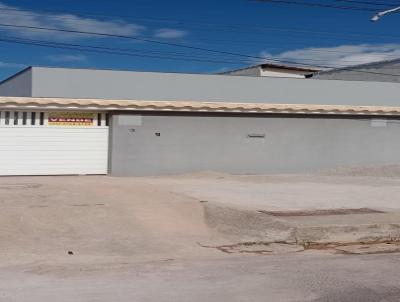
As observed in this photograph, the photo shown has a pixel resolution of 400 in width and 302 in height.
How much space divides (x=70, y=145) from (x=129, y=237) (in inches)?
498

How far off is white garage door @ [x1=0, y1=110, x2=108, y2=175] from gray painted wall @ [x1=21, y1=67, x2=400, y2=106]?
145 inches

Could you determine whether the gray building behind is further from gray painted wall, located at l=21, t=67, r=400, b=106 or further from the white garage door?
the white garage door

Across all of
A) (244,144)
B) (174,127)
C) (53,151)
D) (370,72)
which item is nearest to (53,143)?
(53,151)

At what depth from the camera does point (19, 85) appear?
29.9 meters

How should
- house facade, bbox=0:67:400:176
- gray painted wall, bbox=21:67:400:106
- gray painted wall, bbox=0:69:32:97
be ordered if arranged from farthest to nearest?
1. gray painted wall, bbox=0:69:32:97
2. gray painted wall, bbox=21:67:400:106
3. house facade, bbox=0:67:400:176

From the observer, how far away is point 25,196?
15.0 m

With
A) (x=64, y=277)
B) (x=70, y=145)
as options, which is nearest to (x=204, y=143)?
(x=70, y=145)

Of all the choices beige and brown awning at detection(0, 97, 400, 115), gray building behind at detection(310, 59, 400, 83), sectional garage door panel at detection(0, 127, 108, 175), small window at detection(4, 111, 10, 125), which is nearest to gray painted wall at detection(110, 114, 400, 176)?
beige and brown awning at detection(0, 97, 400, 115)

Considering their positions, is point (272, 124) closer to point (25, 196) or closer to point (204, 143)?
point (204, 143)

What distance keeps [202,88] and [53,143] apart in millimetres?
8590

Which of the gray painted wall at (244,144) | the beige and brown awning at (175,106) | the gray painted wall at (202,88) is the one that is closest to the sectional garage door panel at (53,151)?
the gray painted wall at (244,144)

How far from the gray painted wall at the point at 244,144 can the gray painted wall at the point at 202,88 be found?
13.6 feet

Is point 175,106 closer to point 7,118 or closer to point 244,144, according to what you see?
point 244,144

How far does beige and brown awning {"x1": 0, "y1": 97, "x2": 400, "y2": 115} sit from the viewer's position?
2230 centimetres
